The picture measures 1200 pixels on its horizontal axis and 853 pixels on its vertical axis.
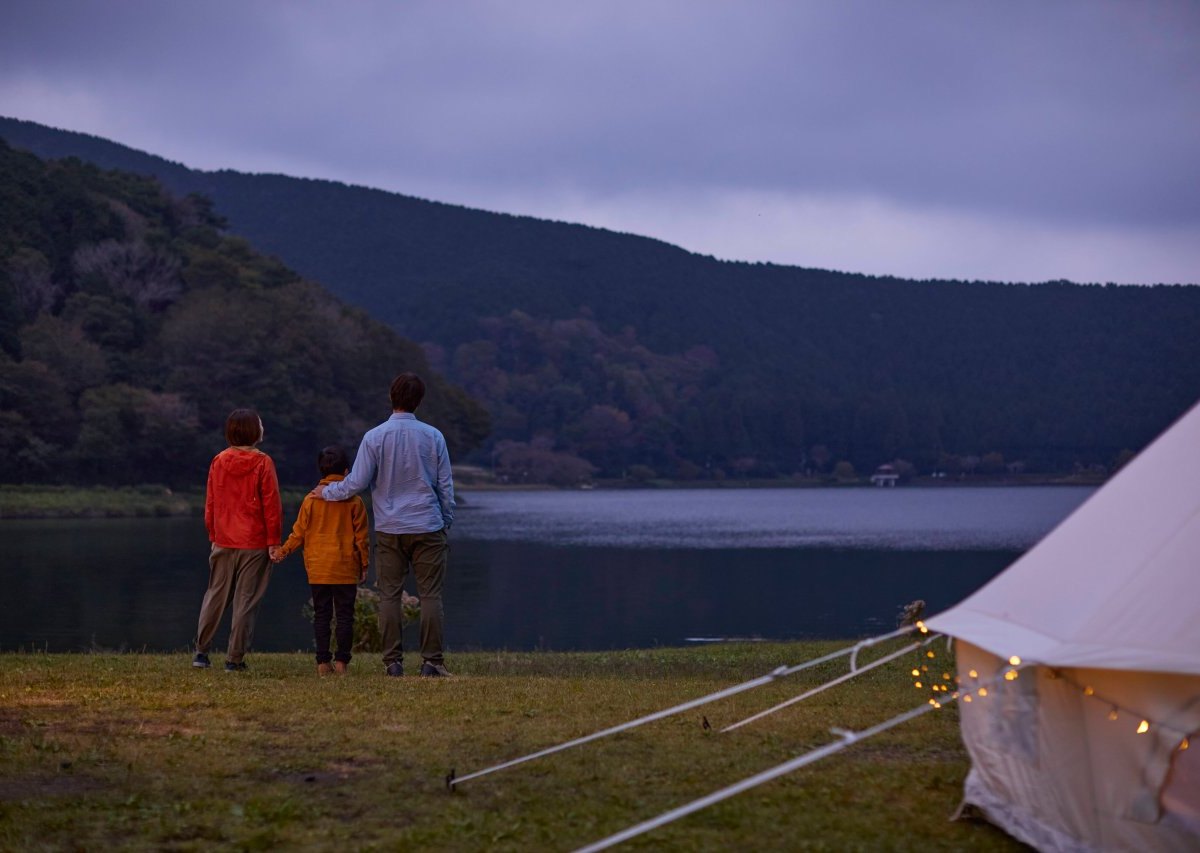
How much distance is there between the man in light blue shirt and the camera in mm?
9812

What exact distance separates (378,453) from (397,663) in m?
1.67

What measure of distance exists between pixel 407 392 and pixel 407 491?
2.31ft

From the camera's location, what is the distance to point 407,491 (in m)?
9.88

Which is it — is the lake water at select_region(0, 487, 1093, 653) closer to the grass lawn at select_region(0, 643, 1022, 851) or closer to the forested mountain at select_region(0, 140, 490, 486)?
the grass lawn at select_region(0, 643, 1022, 851)

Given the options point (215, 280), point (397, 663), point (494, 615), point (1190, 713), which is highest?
point (215, 280)

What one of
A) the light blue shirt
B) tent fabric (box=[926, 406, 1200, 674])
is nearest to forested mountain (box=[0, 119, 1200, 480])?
the light blue shirt

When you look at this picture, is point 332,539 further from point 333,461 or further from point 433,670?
point 433,670

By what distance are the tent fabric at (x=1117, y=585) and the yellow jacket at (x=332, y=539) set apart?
567 centimetres

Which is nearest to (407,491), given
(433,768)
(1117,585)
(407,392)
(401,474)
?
(401,474)

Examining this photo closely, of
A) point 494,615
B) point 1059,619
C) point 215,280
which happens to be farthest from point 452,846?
point 215,280

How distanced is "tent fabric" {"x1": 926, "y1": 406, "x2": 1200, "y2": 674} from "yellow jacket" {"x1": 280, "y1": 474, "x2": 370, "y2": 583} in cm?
567

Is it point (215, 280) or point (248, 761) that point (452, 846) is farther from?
point (215, 280)

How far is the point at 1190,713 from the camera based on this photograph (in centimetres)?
451

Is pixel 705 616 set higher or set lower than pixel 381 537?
lower
